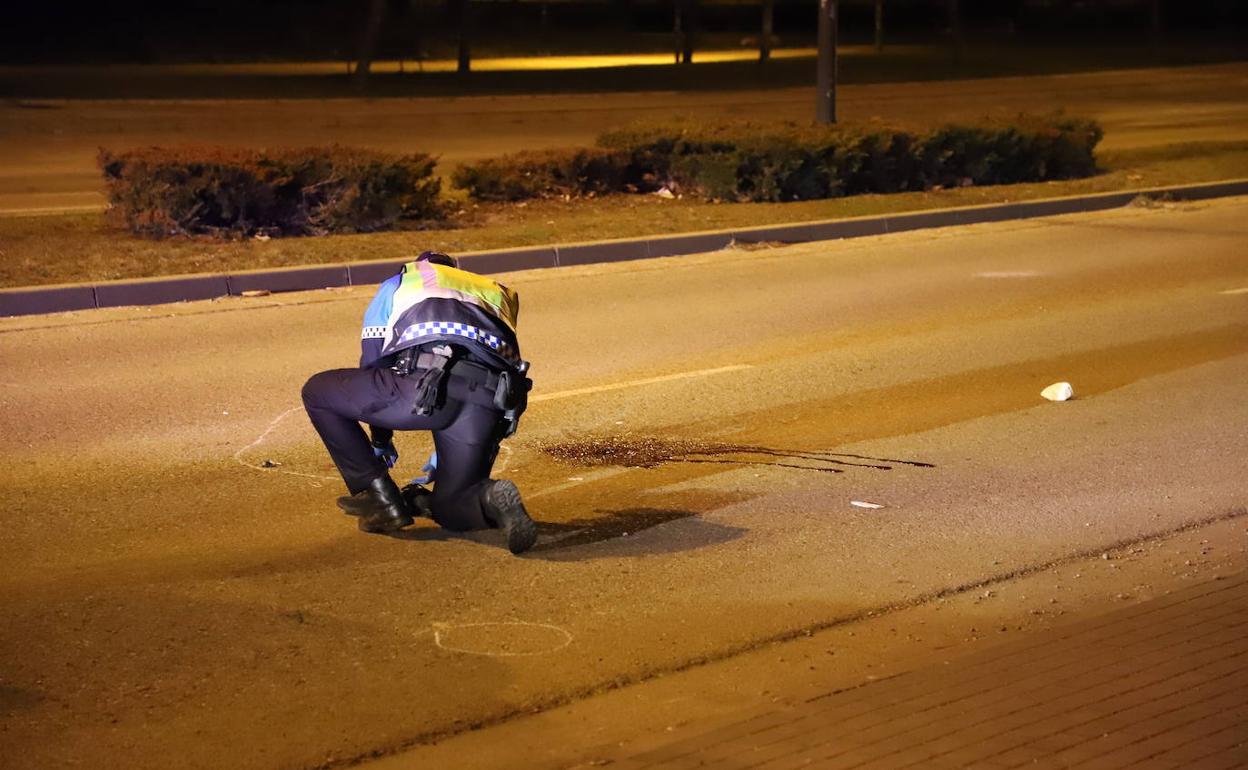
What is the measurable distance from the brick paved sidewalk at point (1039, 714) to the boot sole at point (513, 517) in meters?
1.59

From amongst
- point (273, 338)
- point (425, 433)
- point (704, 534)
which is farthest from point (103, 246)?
point (704, 534)

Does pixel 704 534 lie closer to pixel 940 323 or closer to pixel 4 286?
pixel 940 323

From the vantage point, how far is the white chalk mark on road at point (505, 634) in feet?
17.9

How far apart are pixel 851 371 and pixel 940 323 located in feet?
6.41

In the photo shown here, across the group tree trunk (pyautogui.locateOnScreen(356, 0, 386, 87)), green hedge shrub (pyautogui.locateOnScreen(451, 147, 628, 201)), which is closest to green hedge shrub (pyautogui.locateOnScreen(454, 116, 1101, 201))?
green hedge shrub (pyautogui.locateOnScreen(451, 147, 628, 201))

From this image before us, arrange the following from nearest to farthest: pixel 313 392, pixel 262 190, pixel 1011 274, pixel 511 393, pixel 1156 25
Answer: pixel 511 393
pixel 313 392
pixel 1011 274
pixel 262 190
pixel 1156 25

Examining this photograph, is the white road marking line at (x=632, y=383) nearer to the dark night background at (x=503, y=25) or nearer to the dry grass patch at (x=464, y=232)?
the dry grass patch at (x=464, y=232)

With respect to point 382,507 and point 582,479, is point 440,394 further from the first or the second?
point 582,479

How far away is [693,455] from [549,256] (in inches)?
254

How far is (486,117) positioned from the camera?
3091 centimetres

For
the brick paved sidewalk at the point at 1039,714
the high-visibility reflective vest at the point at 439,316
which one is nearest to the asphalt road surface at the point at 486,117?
the high-visibility reflective vest at the point at 439,316

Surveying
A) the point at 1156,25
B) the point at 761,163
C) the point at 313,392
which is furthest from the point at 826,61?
the point at 1156,25

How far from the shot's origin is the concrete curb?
A: 12.0 metres

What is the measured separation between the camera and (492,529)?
6.62 metres
